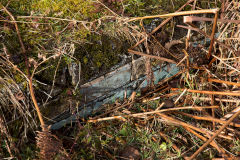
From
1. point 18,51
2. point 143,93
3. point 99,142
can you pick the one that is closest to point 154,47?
point 143,93

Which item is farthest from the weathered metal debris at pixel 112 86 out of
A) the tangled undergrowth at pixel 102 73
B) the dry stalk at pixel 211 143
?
the dry stalk at pixel 211 143

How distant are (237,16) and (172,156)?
1.52 metres

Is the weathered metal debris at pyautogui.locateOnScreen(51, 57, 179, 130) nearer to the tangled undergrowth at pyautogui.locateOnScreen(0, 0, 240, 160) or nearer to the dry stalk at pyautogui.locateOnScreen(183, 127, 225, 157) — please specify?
the tangled undergrowth at pyautogui.locateOnScreen(0, 0, 240, 160)

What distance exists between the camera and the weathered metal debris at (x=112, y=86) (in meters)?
2.26

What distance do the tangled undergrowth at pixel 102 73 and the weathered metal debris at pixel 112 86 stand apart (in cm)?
6

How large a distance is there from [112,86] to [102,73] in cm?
21

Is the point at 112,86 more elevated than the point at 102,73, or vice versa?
the point at 102,73

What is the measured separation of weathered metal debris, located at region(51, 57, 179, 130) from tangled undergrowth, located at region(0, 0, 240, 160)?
0.06m

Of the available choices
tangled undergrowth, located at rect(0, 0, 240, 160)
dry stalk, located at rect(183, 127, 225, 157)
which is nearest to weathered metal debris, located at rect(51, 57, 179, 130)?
tangled undergrowth, located at rect(0, 0, 240, 160)

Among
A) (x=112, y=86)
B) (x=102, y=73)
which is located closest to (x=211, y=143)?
(x=112, y=86)

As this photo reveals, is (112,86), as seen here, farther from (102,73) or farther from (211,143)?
(211,143)

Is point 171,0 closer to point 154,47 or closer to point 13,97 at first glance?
point 154,47

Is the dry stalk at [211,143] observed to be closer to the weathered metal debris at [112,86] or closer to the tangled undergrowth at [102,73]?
the tangled undergrowth at [102,73]

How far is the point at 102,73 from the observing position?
7.39 feet
